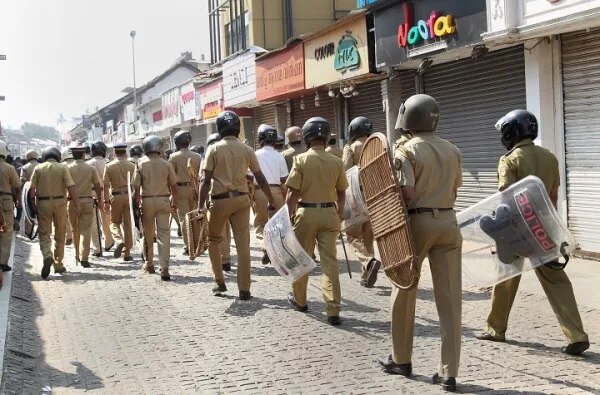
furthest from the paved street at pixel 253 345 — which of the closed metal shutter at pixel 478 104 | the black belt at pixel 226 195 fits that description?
the closed metal shutter at pixel 478 104

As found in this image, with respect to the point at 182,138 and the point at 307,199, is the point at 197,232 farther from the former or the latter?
the point at 182,138

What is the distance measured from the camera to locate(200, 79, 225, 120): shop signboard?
2689 cm

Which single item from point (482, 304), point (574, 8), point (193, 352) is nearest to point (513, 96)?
point (574, 8)

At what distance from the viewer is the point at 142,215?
35.5 ft

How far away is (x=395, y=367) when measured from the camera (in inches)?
223

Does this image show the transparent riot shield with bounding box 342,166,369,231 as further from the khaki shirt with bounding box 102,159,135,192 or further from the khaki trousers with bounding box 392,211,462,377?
the khaki shirt with bounding box 102,159,135,192

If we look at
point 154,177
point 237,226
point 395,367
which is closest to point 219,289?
point 237,226

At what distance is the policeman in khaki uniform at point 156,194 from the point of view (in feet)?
34.8

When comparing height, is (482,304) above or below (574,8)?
below

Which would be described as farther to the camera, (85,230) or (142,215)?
(85,230)

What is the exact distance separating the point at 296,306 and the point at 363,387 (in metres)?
2.78

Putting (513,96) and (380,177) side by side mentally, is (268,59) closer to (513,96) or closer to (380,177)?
(513,96)

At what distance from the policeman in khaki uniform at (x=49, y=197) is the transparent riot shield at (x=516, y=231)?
6790mm

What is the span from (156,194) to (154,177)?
0.23 meters
